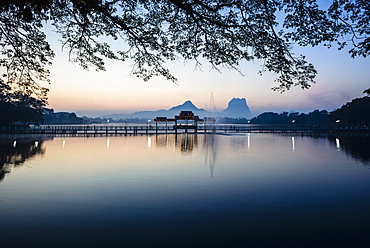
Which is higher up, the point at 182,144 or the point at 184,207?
the point at 182,144

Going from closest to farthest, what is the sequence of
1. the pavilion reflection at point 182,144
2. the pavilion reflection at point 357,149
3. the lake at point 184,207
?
1. the lake at point 184,207
2. the pavilion reflection at point 357,149
3. the pavilion reflection at point 182,144

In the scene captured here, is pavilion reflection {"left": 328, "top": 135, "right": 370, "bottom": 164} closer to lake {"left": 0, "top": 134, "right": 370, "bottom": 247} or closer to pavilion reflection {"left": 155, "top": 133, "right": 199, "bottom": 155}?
lake {"left": 0, "top": 134, "right": 370, "bottom": 247}

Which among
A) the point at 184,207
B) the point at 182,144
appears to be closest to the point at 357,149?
the point at 182,144

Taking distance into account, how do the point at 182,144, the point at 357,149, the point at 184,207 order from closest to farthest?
1. the point at 184,207
2. the point at 357,149
3. the point at 182,144

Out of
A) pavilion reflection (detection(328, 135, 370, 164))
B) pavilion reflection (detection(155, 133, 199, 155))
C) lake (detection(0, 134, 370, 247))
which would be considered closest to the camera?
lake (detection(0, 134, 370, 247))

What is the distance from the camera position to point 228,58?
8930 mm

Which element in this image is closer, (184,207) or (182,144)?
(184,207)

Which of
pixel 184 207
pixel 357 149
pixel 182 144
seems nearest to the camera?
pixel 184 207

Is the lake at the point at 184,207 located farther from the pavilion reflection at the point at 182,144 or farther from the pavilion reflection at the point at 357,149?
the pavilion reflection at the point at 182,144

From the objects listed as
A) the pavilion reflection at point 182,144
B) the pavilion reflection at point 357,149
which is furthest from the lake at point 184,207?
the pavilion reflection at point 182,144

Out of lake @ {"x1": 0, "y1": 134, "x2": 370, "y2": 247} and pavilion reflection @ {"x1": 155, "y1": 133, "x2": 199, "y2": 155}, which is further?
pavilion reflection @ {"x1": 155, "y1": 133, "x2": 199, "y2": 155}

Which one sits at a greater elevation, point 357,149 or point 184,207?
point 357,149

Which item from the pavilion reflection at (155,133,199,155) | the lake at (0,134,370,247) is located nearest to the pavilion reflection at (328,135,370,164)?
the lake at (0,134,370,247)

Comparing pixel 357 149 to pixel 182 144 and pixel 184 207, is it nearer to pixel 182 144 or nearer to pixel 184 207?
pixel 182 144
